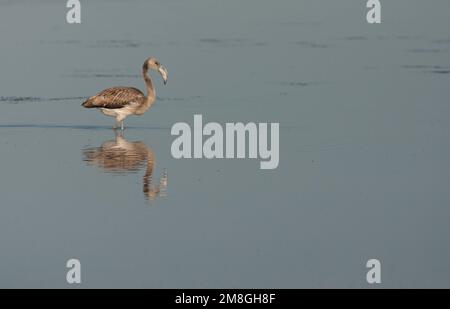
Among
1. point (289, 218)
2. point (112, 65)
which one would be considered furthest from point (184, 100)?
point (289, 218)

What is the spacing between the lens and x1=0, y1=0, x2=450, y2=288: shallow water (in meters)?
12.0

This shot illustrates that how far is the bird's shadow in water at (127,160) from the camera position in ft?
49.3

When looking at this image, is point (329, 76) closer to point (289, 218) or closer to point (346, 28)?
point (346, 28)

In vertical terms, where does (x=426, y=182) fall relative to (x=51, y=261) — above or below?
above

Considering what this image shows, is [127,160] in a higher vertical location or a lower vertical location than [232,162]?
higher

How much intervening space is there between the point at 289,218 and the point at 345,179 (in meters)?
1.90

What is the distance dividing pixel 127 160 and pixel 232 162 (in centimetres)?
138

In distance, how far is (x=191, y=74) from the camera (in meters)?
24.7

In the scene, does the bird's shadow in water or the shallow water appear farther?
the bird's shadow in water

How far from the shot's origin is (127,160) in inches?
667

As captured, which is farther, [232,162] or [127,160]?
[127,160]

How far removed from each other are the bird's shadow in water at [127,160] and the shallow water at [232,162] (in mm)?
34

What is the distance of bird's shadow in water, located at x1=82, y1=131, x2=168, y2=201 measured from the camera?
1504cm

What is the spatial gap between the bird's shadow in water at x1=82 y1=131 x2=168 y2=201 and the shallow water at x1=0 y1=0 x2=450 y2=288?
34mm
